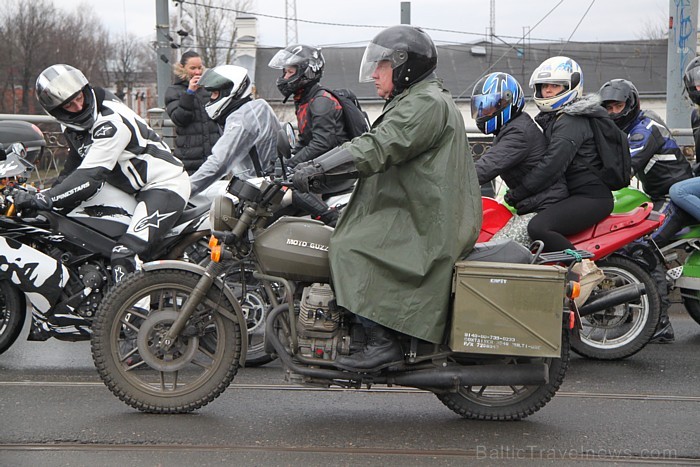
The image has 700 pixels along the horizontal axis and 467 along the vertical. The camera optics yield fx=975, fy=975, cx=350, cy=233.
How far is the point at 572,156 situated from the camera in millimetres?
6621

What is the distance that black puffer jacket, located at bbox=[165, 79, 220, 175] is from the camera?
9547 mm

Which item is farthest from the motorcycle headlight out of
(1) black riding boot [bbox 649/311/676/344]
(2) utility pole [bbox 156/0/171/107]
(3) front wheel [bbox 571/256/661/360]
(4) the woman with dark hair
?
(2) utility pole [bbox 156/0/171/107]

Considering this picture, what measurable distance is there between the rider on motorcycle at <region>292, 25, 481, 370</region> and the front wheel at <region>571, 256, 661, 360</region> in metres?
2.34

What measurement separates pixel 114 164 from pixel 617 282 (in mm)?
3580

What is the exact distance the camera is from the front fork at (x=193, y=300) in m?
5.12

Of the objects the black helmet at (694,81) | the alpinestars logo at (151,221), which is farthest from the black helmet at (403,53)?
the black helmet at (694,81)

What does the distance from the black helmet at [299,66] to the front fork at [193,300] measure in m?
2.48

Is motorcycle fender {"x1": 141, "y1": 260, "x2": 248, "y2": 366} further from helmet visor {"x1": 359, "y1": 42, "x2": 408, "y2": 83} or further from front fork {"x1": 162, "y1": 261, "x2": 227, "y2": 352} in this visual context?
helmet visor {"x1": 359, "y1": 42, "x2": 408, "y2": 83}

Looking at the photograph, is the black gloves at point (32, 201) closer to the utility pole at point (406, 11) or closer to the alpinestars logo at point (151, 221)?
the alpinestars logo at point (151, 221)

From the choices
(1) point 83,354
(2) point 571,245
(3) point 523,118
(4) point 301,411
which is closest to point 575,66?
(3) point 523,118

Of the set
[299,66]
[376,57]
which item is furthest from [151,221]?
[376,57]

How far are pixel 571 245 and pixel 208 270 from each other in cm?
263

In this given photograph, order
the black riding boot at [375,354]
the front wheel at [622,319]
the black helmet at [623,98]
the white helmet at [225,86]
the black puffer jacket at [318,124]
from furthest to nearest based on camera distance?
the black helmet at [623,98], the white helmet at [225,86], the black puffer jacket at [318,124], the front wheel at [622,319], the black riding boot at [375,354]
